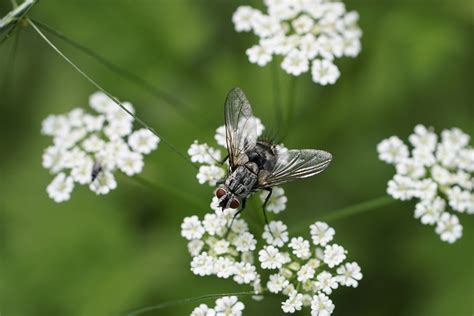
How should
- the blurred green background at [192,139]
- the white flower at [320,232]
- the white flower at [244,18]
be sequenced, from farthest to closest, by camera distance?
the blurred green background at [192,139]
the white flower at [244,18]
the white flower at [320,232]

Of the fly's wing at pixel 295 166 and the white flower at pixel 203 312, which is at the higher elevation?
the fly's wing at pixel 295 166

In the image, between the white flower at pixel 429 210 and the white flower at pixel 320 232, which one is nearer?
the white flower at pixel 320 232

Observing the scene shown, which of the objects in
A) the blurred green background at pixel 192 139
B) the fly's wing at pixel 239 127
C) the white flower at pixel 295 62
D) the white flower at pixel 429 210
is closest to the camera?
the fly's wing at pixel 239 127

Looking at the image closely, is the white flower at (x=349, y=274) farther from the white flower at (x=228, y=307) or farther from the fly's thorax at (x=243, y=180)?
the fly's thorax at (x=243, y=180)

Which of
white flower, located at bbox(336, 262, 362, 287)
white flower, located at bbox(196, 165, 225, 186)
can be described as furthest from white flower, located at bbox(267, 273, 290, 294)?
white flower, located at bbox(196, 165, 225, 186)

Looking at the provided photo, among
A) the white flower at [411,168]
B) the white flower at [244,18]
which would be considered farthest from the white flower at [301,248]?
the white flower at [244,18]

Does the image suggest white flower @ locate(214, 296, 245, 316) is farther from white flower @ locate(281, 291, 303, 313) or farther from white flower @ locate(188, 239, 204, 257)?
white flower @ locate(188, 239, 204, 257)

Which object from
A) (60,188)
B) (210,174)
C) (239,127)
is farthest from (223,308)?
(60,188)
